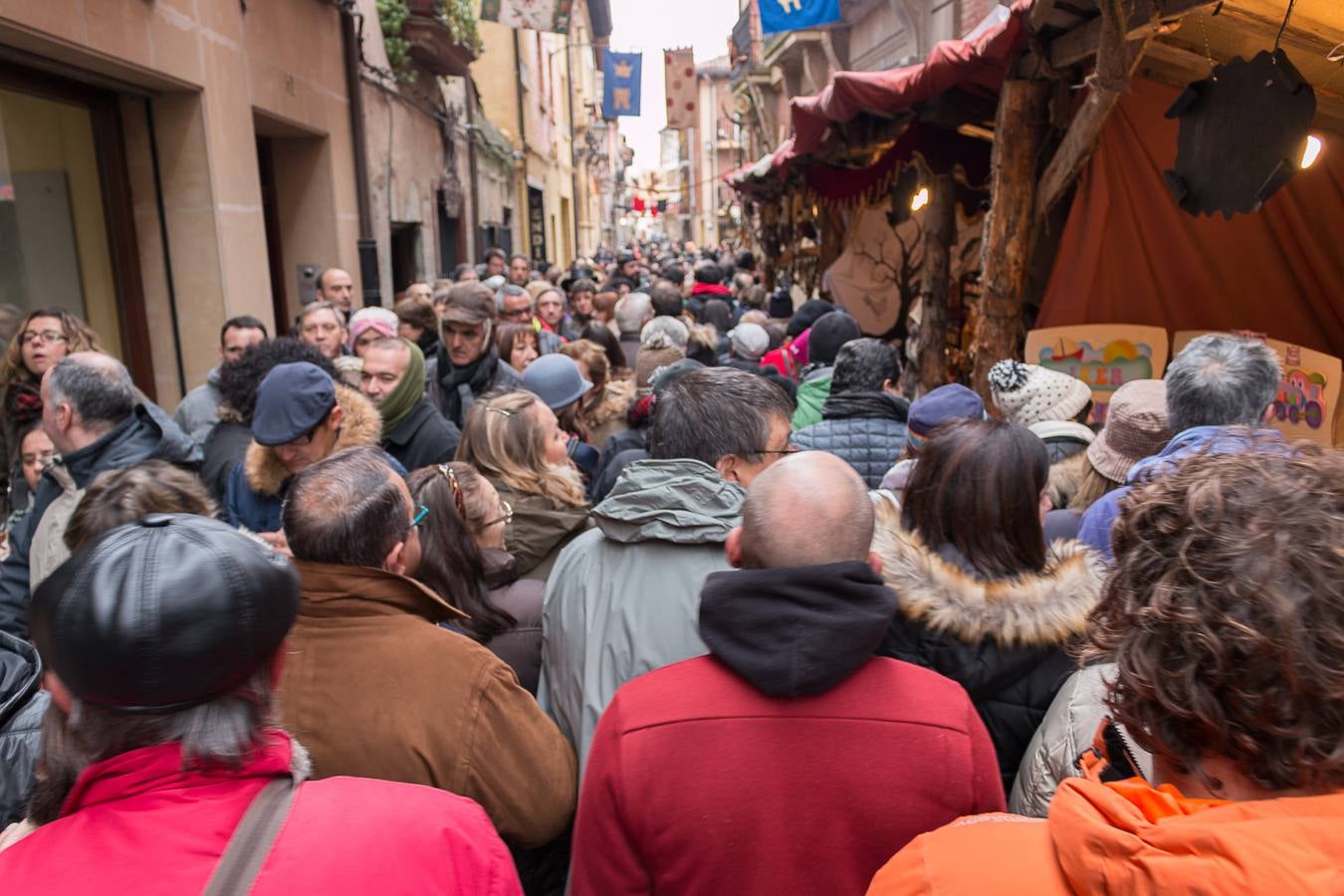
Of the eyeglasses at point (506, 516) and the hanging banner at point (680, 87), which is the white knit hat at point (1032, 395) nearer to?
the eyeglasses at point (506, 516)

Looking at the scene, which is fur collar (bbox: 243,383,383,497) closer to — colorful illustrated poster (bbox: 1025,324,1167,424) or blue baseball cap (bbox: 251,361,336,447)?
blue baseball cap (bbox: 251,361,336,447)

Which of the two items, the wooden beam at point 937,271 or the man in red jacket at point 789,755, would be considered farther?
the wooden beam at point 937,271

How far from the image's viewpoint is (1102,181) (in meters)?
4.51

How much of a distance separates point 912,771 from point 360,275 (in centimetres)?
858

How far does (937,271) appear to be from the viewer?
6.78 metres

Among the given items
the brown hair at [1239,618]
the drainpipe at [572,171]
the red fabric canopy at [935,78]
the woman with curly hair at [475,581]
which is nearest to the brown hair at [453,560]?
the woman with curly hair at [475,581]

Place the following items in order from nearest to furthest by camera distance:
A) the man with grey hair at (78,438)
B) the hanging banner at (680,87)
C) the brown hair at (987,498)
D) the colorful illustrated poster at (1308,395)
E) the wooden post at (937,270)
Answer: the brown hair at (987,498) → the man with grey hair at (78,438) → the colorful illustrated poster at (1308,395) → the wooden post at (937,270) → the hanging banner at (680,87)

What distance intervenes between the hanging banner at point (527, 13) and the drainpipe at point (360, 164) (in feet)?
12.2

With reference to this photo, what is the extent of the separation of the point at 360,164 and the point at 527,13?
4.67m

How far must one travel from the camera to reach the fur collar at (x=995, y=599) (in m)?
1.74

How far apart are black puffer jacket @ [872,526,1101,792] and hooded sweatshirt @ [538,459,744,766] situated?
15.8 inches

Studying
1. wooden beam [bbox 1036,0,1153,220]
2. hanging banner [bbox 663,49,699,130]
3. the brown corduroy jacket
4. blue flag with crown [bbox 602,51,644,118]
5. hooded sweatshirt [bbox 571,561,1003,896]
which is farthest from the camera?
hanging banner [bbox 663,49,699,130]

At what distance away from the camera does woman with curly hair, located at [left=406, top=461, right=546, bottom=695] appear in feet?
7.11

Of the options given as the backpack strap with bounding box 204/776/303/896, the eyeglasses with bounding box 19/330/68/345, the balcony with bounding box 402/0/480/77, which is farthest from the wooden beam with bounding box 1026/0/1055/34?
the balcony with bounding box 402/0/480/77
